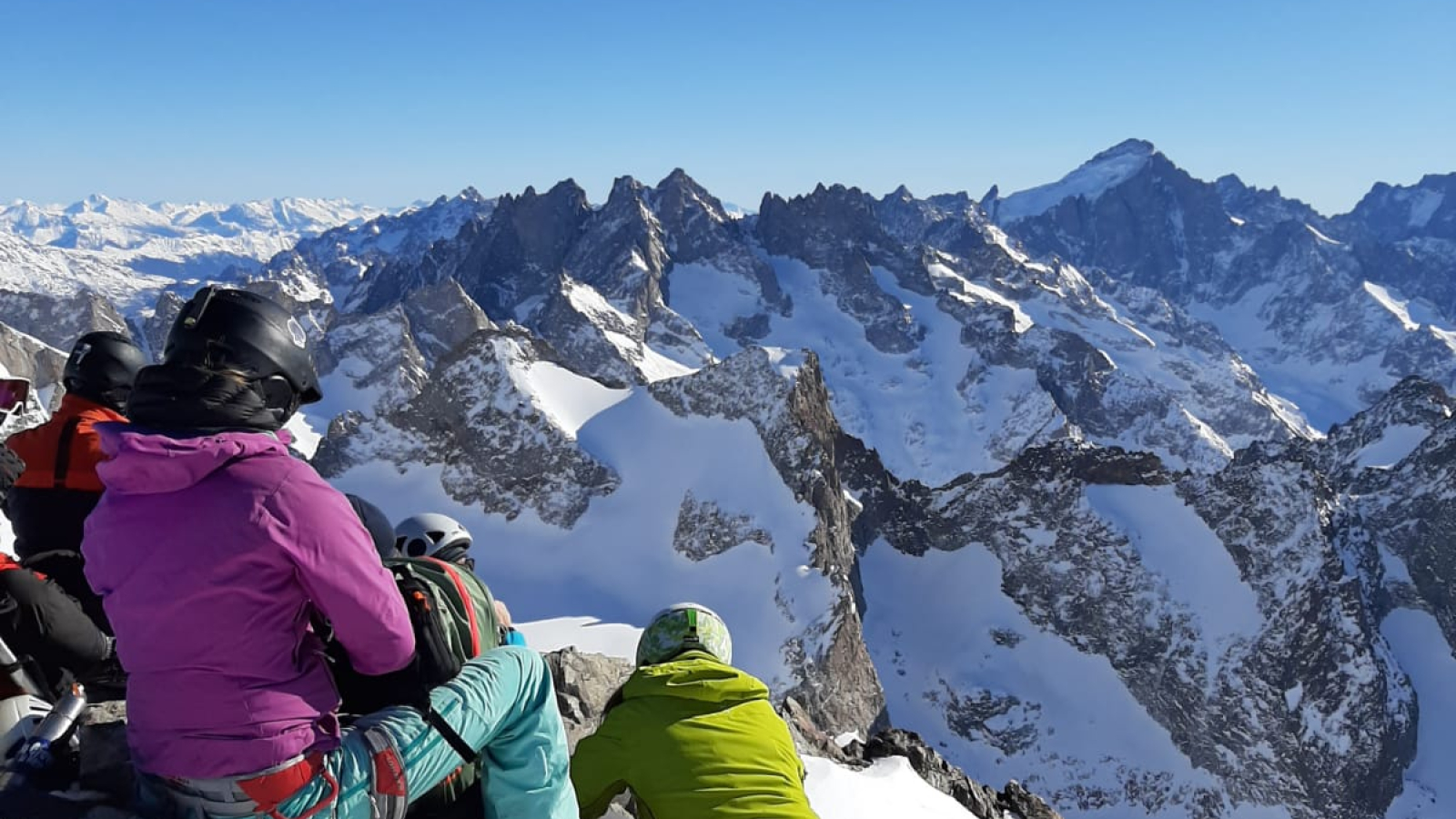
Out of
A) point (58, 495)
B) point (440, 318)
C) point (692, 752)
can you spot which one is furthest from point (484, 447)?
point (440, 318)

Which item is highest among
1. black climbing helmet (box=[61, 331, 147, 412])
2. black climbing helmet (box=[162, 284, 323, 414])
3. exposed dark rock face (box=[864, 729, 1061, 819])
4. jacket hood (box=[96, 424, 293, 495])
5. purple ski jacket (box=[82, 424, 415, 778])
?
black climbing helmet (box=[162, 284, 323, 414])

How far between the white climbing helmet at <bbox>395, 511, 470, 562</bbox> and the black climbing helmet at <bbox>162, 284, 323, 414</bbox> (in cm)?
292

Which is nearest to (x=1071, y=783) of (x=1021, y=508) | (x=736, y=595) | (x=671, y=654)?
(x=1021, y=508)

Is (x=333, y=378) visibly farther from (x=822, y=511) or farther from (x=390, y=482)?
(x=822, y=511)

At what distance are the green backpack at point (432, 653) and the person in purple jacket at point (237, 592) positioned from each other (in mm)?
264

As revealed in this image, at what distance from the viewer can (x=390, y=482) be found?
85.1m

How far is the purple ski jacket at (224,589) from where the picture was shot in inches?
162

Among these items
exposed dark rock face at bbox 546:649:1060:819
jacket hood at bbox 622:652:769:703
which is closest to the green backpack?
jacket hood at bbox 622:652:769:703

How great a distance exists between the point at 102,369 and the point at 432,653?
5.54m

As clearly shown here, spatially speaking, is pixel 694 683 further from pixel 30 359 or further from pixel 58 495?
pixel 30 359

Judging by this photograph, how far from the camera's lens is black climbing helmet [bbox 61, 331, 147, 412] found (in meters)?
8.57

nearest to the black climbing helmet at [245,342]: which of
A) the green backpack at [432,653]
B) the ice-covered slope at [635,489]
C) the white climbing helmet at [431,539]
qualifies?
the green backpack at [432,653]

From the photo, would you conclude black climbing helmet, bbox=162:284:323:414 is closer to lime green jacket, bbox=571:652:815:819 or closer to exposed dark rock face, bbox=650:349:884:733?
lime green jacket, bbox=571:652:815:819

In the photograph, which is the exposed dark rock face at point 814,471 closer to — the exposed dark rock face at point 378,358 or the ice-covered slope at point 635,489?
the ice-covered slope at point 635,489
